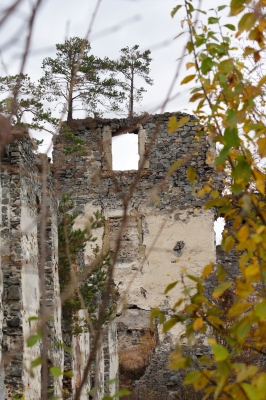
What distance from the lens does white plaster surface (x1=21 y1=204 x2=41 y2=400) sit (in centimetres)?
617

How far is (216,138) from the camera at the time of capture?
2.39 metres

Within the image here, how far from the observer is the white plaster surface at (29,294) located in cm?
617

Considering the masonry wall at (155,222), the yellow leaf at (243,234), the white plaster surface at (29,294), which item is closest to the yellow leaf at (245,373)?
the yellow leaf at (243,234)

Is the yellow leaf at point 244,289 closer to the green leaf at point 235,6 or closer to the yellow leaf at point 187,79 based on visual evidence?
the yellow leaf at point 187,79

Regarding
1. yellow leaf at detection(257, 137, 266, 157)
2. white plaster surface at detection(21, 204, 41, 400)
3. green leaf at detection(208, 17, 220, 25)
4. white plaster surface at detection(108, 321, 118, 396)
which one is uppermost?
green leaf at detection(208, 17, 220, 25)

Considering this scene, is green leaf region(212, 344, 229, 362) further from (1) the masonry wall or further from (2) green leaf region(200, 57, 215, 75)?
(1) the masonry wall

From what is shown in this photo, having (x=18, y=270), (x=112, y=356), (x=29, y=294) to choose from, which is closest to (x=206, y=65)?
(x=18, y=270)

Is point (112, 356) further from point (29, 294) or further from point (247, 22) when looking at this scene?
point (247, 22)

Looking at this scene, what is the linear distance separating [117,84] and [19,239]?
9515 mm

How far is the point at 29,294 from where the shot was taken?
21.8ft

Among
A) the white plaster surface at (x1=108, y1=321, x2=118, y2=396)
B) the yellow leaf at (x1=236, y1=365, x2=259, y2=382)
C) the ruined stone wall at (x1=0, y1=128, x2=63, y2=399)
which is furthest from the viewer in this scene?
the white plaster surface at (x1=108, y1=321, x2=118, y2=396)

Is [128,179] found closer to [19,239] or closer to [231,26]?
[19,239]

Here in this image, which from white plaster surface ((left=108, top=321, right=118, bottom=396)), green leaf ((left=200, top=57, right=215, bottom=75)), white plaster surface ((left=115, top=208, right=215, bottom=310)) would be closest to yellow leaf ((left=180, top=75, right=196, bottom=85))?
green leaf ((left=200, top=57, right=215, bottom=75))

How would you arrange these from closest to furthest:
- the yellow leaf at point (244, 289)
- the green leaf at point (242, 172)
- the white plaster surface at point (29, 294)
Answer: the yellow leaf at point (244, 289), the green leaf at point (242, 172), the white plaster surface at point (29, 294)
